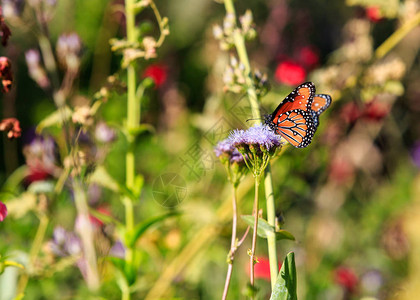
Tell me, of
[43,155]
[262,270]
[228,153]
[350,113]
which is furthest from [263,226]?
[350,113]

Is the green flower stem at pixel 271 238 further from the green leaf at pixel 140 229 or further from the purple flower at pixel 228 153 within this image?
Result: the green leaf at pixel 140 229

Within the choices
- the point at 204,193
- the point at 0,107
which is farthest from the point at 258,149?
the point at 0,107

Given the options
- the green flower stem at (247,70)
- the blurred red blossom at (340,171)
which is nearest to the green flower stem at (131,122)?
the green flower stem at (247,70)

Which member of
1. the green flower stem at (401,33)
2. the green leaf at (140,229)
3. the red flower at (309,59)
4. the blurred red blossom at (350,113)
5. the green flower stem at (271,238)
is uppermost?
the red flower at (309,59)

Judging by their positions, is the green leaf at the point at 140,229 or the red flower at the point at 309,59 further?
the red flower at the point at 309,59

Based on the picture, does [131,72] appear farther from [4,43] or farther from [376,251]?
[376,251]
